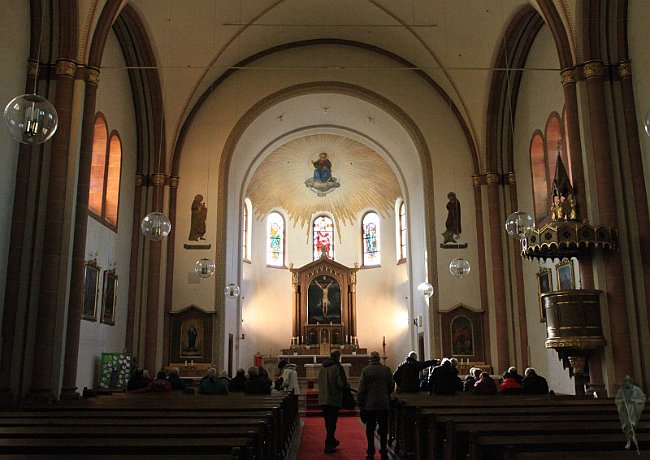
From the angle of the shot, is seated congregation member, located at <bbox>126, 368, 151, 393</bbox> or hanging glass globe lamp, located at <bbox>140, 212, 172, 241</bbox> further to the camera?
seated congregation member, located at <bbox>126, 368, 151, 393</bbox>

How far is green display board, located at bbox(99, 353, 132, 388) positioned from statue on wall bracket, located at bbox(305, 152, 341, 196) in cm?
1340

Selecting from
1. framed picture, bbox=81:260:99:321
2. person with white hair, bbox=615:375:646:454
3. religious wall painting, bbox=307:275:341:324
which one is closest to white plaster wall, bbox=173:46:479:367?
framed picture, bbox=81:260:99:321

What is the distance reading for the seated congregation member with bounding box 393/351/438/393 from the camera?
1035 cm

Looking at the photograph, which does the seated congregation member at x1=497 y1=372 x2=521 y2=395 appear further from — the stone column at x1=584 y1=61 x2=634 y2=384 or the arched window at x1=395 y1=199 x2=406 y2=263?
the arched window at x1=395 y1=199 x2=406 y2=263

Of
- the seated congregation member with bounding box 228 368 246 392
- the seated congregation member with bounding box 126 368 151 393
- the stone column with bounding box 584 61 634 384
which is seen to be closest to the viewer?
the stone column with bounding box 584 61 634 384

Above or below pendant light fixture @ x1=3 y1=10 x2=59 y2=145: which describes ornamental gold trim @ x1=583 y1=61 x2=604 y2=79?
above

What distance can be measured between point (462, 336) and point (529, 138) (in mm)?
5472

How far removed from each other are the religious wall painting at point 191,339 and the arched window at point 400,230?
11.5 m

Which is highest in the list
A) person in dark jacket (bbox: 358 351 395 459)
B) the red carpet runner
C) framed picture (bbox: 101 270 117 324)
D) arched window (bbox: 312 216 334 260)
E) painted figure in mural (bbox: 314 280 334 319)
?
arched window (bbox: 312 216 334 260)

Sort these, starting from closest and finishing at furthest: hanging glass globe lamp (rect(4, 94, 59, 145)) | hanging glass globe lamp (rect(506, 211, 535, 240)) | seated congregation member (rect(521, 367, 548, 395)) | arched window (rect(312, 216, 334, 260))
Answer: hanging glass globe lamp (rect(4, 94, 59, 145))
seated congregation member (rect(521, 367, 548, 395))
hanging glass globe lamp (rect(506, 211, 535, 240))
arched window (rect(312, 216, 334, 260))

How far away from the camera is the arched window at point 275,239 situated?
27.9 m

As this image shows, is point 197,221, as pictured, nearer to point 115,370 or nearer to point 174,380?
point 115,370

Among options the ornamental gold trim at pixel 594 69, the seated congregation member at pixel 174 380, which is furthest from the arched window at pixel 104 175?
the ornamental gold trim at pixel 594 69

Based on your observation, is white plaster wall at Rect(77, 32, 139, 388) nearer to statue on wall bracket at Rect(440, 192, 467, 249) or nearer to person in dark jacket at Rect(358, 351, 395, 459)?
person in dark jacket at Rect(358, 351, 395, 459)
